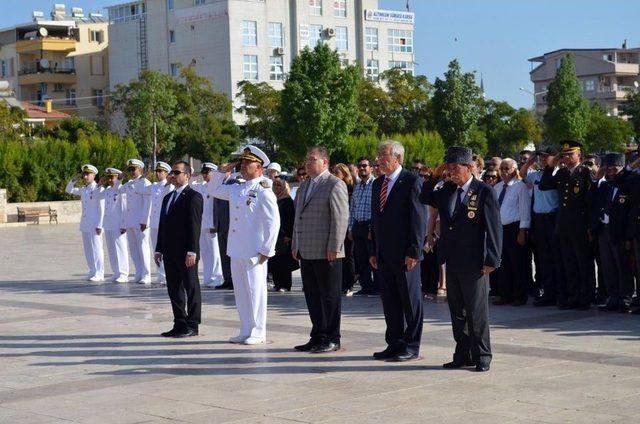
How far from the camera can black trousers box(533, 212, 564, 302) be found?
14.9 meters

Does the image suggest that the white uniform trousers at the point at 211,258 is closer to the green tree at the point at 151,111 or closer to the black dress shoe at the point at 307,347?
the black dress shoe at the point at 307,347

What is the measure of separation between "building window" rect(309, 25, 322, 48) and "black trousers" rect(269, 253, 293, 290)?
273ft

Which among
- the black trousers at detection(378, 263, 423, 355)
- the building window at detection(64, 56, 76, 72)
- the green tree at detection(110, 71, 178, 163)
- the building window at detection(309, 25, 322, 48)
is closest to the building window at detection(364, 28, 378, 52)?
the building window at detection(309, 25, 322, 48)

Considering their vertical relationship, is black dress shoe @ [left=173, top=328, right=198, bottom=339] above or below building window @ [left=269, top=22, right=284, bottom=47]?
below

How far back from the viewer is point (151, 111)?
72.5 meters

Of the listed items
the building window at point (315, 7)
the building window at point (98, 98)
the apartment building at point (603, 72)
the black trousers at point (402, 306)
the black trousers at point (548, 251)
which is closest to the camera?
the black trousers at point (402, 306)

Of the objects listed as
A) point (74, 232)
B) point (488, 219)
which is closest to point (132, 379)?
point (488, 219)

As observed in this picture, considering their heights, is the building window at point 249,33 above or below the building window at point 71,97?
above

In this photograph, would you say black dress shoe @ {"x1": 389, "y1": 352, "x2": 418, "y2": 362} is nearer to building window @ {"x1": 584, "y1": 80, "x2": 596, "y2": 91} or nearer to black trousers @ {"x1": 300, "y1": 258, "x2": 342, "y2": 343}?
black trousers @ {"x1": 300, "y1": 258, "x2": 342, "y2": 343}

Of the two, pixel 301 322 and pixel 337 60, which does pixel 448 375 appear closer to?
pixel 301 322

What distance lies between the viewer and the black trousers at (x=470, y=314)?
1009 cm

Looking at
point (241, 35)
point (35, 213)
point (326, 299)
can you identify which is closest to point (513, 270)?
point (326, 299)

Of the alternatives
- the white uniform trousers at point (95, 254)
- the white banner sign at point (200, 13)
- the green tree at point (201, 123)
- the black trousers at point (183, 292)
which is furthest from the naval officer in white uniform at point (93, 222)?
the white banner sign at point (200, 13)

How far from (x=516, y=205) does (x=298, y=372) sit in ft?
19.2
